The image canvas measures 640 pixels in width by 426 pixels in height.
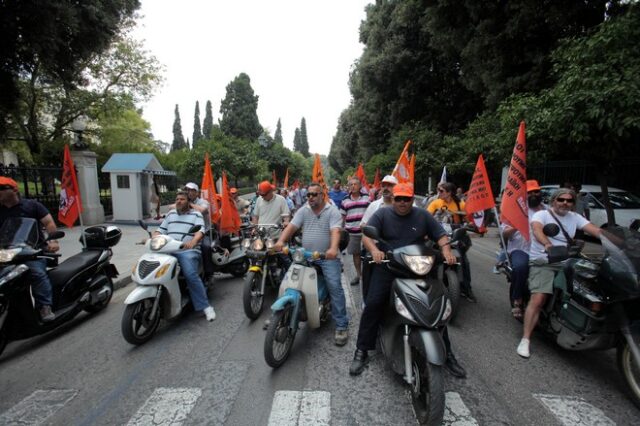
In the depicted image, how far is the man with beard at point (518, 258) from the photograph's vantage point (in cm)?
388

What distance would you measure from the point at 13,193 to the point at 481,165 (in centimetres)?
630

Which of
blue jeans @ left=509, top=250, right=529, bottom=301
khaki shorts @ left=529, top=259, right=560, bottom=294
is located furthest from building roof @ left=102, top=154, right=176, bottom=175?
khaki shorts @ left=529, top=259, right=560, bottom=294

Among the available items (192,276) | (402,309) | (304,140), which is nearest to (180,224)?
(192,276)

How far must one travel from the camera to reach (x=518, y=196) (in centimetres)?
398

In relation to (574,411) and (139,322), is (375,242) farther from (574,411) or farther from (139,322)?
(139,322)

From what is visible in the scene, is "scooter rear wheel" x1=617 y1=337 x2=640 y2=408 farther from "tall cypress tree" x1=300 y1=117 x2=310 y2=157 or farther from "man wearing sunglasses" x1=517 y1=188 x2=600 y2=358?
"tall cypress tree" x1=300 y1=117 x2=310 y2=157

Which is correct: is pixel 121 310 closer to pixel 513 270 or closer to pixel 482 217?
pixel 513 270

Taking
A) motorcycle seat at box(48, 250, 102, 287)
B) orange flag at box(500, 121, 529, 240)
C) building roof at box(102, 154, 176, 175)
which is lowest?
motorcycle seat at box(48, 250, 102, 287)

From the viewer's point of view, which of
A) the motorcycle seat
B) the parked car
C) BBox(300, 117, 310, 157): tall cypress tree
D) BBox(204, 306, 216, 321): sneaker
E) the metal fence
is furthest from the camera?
BBox(300, 117, 310, 157): tall cypress tree

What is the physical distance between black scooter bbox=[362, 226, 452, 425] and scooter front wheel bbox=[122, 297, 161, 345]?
267 cm

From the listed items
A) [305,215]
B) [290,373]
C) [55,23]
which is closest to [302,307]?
[290,373]

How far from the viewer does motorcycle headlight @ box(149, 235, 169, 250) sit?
163 inches

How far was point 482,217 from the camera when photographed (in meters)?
5.71

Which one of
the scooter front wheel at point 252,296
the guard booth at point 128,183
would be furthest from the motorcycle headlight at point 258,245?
the guard booth at point 128,183
